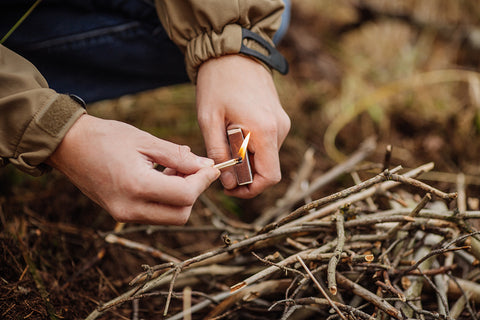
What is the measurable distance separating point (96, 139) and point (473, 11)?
283cm

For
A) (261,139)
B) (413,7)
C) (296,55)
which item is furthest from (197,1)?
(413,7)

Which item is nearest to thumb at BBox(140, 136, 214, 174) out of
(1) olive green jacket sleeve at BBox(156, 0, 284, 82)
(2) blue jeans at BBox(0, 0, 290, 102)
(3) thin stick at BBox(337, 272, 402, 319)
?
(1) olive green jacket sleeve at BBox(156, 0, 284, 82)

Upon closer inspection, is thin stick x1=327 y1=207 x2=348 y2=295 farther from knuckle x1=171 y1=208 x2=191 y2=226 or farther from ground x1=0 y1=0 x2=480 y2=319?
ground x1=0 y1=0 x2=480 y2=319

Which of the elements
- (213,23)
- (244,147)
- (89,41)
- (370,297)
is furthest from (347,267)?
(89,41)

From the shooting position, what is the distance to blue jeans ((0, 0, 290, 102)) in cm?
121

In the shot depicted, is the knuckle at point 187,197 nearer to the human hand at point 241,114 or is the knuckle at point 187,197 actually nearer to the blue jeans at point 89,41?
the human hand at point 241,114

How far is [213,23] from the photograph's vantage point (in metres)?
1.01

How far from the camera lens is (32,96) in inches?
31.0

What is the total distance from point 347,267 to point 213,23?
30.8 inches

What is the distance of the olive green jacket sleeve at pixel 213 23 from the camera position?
1.00 metres

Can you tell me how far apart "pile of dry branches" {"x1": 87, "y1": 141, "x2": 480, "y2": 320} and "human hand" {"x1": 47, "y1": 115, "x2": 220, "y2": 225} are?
0.52 feet

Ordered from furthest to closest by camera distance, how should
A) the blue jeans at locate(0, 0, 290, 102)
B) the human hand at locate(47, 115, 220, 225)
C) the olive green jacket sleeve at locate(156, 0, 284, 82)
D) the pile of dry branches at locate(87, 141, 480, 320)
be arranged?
the blue jeans at locate(0, 0, 290, 102), the olive green jacket sleeve at locate(156, 0, 284, 82), the pile of dry branches at locate(87, 141, 480, 320), the human hand at locate(47, 115, 220, 225)

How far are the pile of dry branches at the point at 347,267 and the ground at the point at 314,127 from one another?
19cm

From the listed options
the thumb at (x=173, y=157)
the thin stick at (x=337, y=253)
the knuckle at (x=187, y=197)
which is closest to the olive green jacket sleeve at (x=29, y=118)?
the thumb at (x=173, y=157)
